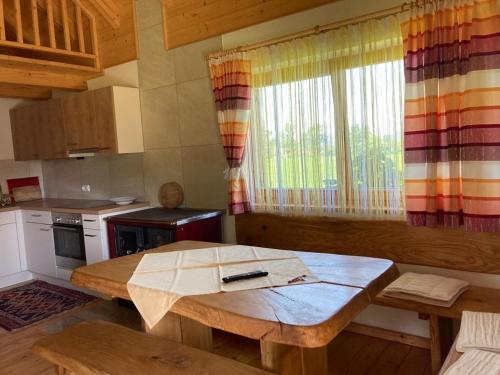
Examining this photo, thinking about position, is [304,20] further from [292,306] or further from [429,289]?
[292,306]

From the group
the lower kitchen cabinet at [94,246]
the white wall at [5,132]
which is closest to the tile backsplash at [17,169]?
the white wall at [5,132]

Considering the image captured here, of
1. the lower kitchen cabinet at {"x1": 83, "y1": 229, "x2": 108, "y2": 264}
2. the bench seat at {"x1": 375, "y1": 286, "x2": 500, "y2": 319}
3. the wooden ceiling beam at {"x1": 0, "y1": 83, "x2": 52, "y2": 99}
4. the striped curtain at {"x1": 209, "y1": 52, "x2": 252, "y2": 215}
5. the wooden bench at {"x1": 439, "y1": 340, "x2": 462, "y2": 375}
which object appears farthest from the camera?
the wooden ceiling beam at {"x1": 0, "y1": 83, "x2": 52, "y2": 99}

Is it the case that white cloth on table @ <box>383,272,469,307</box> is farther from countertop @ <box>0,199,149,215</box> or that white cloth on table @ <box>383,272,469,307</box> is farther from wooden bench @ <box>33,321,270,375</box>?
countertop @ <box>0,199,149,215</box>

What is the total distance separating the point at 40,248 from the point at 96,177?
0.96 meters

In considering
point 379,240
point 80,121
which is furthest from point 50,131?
point 379,240

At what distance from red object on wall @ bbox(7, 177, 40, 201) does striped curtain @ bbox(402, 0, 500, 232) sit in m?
4.75

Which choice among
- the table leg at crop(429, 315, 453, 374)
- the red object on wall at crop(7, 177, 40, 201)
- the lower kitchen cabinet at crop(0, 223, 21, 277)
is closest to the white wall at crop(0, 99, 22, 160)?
the red object on wall at crop(7, 177, 40, 201)

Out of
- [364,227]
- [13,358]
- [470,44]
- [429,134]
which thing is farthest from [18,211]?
[470,44]

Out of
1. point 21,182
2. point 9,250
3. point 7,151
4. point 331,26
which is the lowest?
point 9,250

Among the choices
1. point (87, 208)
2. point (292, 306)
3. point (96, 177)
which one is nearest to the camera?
point (292, 306)

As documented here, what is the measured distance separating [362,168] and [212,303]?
1.67m

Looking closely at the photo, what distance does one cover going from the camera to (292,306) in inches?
48.9

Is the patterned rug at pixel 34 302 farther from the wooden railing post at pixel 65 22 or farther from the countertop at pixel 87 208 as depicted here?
the wooden railing post at pixel 65 22

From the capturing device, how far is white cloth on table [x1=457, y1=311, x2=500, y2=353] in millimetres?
1481
